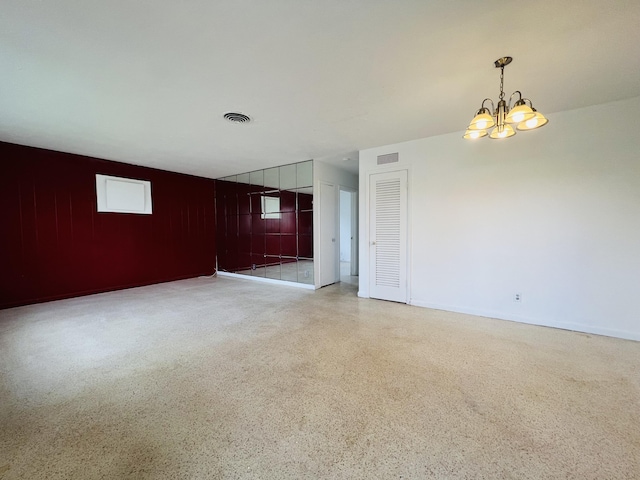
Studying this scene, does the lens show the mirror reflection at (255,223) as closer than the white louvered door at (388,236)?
No

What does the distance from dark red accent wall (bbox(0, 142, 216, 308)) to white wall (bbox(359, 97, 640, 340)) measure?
224 inches

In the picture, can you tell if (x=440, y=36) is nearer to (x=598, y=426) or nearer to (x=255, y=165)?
(x=598, y=426)

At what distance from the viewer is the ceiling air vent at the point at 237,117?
3.27 m

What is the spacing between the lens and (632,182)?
2.99m

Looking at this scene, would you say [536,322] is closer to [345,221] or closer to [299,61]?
[299,61]

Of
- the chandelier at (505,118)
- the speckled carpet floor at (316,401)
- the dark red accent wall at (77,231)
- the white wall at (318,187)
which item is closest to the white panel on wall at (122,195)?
the dark red accent wall at (77,231)

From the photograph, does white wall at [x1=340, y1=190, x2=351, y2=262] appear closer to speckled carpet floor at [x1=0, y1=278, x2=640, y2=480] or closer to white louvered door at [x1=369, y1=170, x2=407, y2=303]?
white louvered door at [x1=369, y1=170, x2=407, y2=303]

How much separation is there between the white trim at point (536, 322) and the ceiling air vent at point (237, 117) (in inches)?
149

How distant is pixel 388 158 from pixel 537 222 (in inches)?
92.4

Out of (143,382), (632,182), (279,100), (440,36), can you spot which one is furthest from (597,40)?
(143,382)

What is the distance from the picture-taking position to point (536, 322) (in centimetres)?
348

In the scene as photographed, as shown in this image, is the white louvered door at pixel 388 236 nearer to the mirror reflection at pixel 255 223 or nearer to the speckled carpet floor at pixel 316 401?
the speckled carpet floor at pixel 316 401

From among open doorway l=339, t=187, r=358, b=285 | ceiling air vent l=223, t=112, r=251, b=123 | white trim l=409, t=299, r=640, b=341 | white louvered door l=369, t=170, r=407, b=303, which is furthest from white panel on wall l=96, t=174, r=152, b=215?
white trim l=409, t=299, r=640, b=341

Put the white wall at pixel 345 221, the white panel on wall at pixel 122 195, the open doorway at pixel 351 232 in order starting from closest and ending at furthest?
the white panel on wall at pixel 122 195
the open doorway at pixel 351 232
the white wall at pixel 345 221
